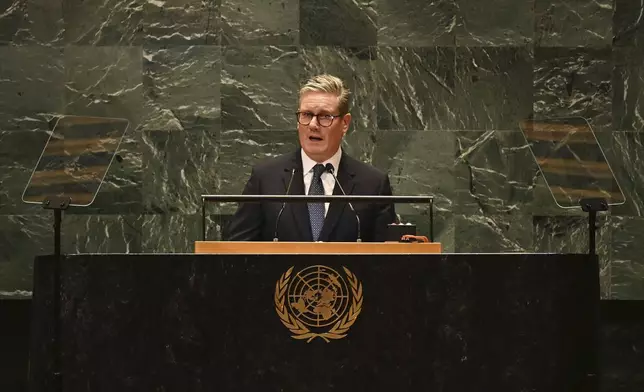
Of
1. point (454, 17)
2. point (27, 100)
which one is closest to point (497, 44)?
point (454, 17)

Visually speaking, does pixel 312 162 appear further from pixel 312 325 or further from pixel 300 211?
pixel 312 325

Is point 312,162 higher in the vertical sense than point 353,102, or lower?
lower

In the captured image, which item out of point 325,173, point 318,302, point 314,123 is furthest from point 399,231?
point 314,123

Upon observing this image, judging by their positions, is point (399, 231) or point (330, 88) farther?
point (330, 88)

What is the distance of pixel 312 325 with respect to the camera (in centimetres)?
288

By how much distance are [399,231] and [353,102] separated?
2344 mm

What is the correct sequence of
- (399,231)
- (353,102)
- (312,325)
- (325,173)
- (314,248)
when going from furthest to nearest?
(353,102) < (325,173) < (399,231) < (314,248) < (312,325)

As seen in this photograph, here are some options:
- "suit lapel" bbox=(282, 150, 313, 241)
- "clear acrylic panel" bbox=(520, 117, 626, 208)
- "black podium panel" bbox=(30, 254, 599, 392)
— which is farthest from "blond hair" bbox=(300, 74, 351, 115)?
"black podium panel" bbox=(30, 254, 599, 392)

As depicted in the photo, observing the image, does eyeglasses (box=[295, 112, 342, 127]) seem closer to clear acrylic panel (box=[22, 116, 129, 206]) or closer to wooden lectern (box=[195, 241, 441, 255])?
clear acrylic panel (box=[22, 116, 129, 206])

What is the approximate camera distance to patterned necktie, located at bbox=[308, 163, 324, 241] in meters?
4.11

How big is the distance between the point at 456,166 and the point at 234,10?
167cm

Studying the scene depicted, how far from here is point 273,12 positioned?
5633 millimetres

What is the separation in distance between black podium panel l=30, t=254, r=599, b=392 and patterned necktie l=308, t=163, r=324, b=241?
3.81ft

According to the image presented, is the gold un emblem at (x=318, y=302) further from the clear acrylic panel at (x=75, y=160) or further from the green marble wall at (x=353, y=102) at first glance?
the green marble wall at (x=353, y=102)
